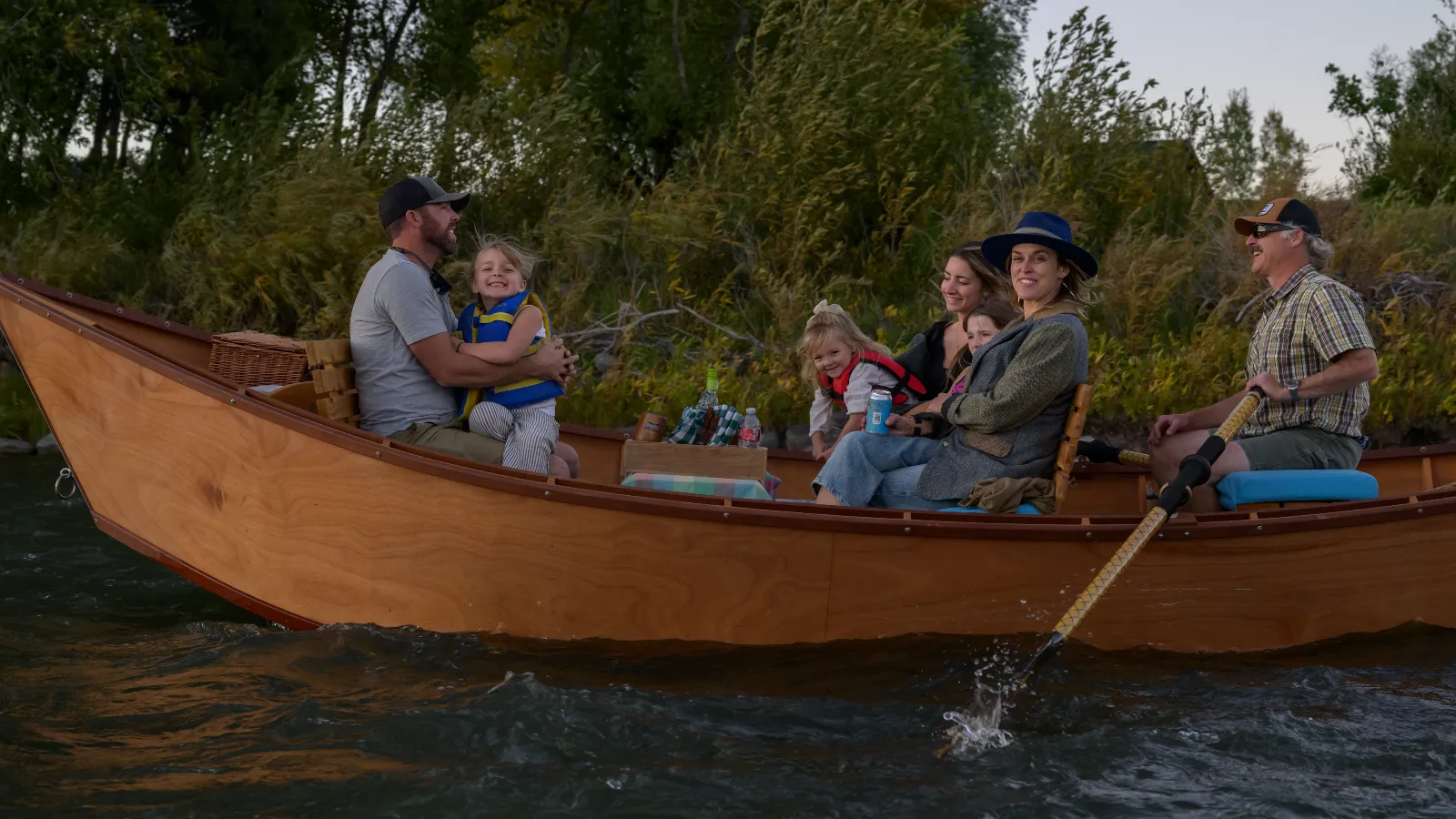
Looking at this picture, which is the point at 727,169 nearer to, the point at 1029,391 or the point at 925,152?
the point at 925,152

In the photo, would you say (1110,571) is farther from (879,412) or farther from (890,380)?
(890,380)

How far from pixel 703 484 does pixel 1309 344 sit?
7.95ft

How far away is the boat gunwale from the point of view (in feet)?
15.7

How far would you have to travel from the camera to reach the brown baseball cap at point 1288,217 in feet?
17.8

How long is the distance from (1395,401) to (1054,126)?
3624 mm

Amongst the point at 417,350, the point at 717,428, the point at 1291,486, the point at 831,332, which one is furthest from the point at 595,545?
the point at 1291,486

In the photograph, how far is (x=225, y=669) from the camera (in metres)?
5.00

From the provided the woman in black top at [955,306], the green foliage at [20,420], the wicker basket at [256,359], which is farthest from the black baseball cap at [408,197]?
the green foliage at [20,420]

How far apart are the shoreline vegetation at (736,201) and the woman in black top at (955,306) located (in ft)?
11.5

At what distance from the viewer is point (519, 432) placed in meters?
5.26

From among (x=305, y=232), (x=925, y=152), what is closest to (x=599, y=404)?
(x=305, y=232)

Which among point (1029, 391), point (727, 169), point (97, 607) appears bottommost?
point (97, 607)

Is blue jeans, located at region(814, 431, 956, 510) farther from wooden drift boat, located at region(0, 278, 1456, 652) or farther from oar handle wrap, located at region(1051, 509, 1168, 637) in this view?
oar handle wrap, located at region(1051, 509, 1168, 637)

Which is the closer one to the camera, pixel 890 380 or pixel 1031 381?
pixel 1031 381
